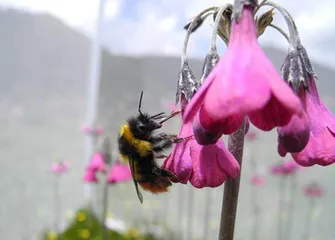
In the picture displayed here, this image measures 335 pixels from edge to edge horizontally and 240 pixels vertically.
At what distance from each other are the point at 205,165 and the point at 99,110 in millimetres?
5088

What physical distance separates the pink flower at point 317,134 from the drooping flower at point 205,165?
0.30ft

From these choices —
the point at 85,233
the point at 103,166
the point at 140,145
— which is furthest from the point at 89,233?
the point at 140,145

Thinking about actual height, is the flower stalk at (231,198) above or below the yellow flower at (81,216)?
above

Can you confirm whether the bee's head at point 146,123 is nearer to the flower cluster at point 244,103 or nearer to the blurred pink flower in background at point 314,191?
the flower cluster at point 244,103

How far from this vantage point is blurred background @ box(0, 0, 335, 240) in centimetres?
354

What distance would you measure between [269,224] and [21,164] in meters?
2.40

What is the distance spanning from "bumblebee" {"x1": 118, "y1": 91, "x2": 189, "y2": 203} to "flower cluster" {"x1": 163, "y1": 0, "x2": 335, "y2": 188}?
0.76 ft

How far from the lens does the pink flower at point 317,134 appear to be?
2.17 feet

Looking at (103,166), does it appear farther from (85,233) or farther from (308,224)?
(85,233)

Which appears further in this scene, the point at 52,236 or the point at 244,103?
the point at 52,236

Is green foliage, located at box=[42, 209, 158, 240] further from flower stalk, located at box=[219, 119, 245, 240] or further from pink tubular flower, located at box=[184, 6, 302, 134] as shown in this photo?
pink tubular flower, located at box=[184, 6, 302, 134]

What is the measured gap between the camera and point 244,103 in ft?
1.70

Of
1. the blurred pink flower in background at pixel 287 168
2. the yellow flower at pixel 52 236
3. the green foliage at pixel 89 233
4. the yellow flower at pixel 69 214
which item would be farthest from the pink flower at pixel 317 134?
the yellow flower at pixel 69 214

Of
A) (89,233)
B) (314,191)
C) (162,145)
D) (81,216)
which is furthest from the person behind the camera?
(81,216)
